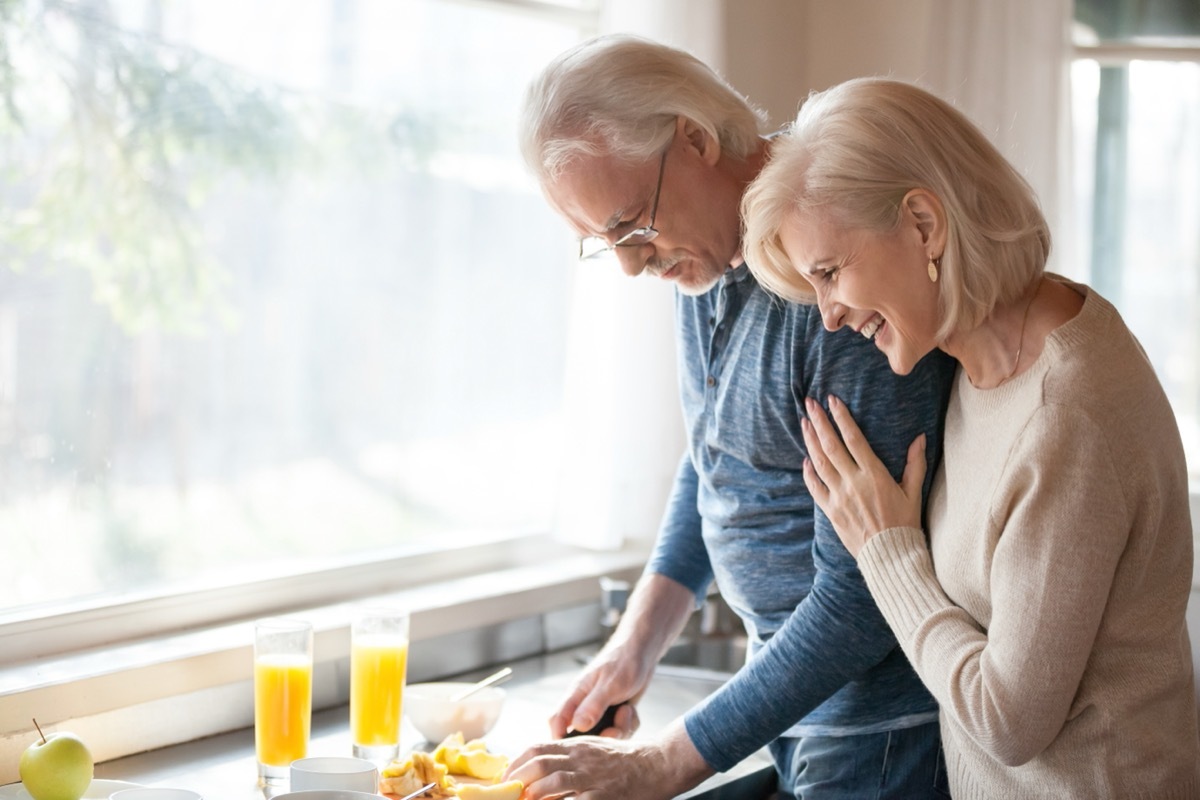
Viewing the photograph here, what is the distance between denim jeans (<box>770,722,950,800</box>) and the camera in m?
1.50

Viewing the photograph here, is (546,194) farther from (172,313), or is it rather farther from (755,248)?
(172,313)

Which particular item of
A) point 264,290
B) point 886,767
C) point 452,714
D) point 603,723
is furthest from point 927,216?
point 264,290

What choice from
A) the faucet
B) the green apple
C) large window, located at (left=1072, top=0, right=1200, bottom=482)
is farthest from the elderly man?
large window, located at (left=1072, top=0, right=1200, bottom=482)

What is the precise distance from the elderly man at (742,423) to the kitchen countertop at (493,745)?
13 cm

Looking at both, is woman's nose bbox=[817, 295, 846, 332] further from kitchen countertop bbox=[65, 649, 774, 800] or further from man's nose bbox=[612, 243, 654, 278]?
kitchen countertop bbox=[65, 649, 774, 800]

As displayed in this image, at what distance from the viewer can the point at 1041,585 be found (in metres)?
1.18

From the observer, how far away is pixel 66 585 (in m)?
1.86

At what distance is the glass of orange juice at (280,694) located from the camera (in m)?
1.55

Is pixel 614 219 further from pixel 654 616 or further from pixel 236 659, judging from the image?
pixel 236 659

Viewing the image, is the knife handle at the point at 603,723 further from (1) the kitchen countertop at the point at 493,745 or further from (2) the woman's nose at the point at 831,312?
(2) the woman's nose at the point at 831,312

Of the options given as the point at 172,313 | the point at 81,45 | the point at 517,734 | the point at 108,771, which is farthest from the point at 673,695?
the point at 81,45

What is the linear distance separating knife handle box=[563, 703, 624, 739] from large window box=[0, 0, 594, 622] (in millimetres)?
703

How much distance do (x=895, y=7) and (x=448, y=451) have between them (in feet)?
4.58

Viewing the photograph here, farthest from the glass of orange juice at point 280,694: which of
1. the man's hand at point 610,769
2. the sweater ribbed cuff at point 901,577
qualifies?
the sweater ribbed cuff at point 901,577
